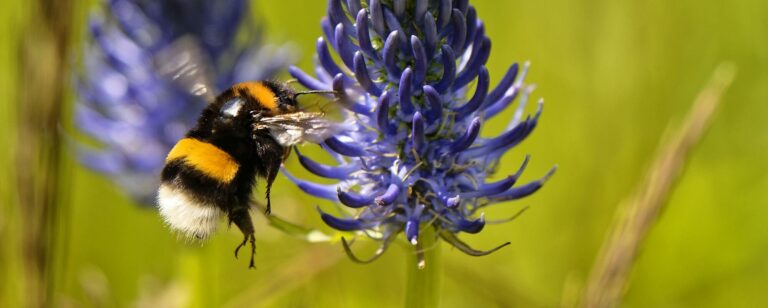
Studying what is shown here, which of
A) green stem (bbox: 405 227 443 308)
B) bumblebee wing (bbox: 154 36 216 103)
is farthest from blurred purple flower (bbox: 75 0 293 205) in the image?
green stem (bbox: 405 227 443 308)

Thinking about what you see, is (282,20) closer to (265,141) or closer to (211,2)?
(211,2)

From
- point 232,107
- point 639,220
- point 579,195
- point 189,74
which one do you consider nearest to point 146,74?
point 189,74

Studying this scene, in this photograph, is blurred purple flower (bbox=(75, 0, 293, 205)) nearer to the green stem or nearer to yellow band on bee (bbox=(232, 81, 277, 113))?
yellow band on bee (bbox=(232, 81, 277, 113))

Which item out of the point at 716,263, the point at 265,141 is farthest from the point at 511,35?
the point at 265,141

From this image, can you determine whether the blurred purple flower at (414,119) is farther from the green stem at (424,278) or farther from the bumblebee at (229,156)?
the bumblebee at (229,156)

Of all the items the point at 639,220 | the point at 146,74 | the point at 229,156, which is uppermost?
the point at 639,220

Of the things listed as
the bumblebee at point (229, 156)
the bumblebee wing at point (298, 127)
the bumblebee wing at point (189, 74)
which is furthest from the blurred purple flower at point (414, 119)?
the bumblebee wing at point (189, 74)

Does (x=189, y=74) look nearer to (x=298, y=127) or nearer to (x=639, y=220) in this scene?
(x=298, y=127)
